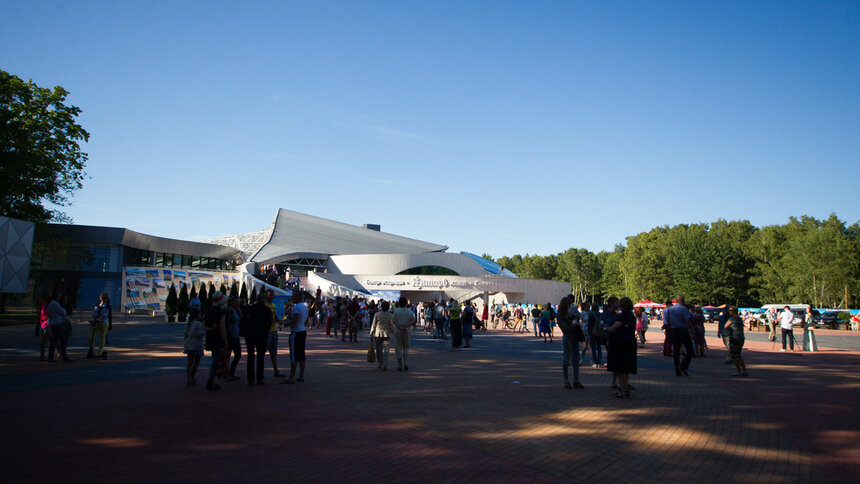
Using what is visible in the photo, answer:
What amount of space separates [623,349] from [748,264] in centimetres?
7176

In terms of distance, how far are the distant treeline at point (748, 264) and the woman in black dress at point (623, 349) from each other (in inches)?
2274

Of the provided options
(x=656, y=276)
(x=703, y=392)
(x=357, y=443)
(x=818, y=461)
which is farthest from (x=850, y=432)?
(x=656, y=276)

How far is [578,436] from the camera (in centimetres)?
560

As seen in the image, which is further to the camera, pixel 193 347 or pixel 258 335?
pixel 258 335

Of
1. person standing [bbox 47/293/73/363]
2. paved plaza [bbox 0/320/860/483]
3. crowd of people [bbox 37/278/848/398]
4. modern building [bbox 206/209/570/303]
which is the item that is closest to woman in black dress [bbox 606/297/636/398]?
crowd of people [bbox 37/278/848/398]

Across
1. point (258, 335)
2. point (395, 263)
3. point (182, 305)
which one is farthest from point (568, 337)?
point (395, 263)

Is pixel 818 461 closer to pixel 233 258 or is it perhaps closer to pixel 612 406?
pixel 612 406

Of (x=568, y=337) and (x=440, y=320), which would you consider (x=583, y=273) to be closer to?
(x=440, y=320)

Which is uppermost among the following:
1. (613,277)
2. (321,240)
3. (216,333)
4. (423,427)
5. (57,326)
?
(321,240)

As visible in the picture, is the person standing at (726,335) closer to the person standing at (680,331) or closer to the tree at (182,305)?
the person standing at (680,331)

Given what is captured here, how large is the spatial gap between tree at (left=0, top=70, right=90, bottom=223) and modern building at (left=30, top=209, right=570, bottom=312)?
260cm

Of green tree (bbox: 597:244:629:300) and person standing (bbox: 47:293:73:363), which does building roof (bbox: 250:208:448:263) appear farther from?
person standing (bbox: 47:293:73:363)

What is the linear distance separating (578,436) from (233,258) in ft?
170

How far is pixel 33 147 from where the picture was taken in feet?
81.8
